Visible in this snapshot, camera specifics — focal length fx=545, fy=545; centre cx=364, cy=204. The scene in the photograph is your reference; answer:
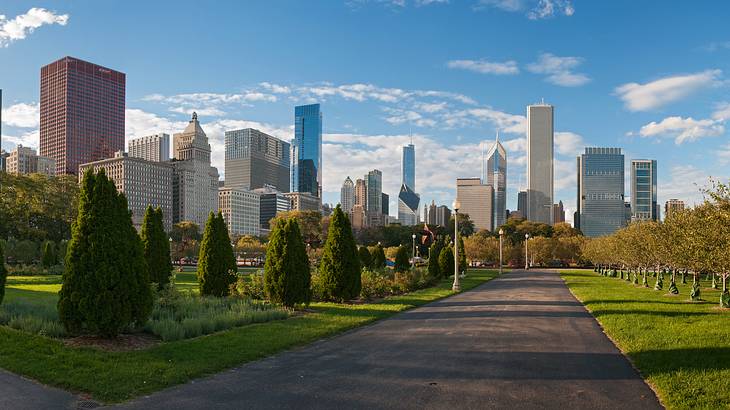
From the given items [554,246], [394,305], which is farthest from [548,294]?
[554,246]

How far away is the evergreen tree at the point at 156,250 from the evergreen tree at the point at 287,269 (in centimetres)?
653

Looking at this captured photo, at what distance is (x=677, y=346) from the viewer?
11969 mm

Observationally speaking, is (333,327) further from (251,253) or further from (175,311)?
(251,253)

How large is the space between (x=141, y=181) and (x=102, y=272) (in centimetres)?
18481

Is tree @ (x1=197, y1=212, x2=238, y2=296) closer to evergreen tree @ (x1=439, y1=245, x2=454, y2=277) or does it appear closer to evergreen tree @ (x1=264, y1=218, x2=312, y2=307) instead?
evergreen tree @ (x1=264, y1=218, x2=312, y2=307)

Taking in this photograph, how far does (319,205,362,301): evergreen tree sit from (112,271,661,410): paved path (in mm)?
7023

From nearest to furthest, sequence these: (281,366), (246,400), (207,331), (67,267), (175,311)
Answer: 1. (246,400)
2. (281,366)
3. (67,267)
4. (207,331)
5. (175,311)

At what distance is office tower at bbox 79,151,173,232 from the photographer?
582 feet

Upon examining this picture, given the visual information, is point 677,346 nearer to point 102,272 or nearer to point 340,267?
point 102,272

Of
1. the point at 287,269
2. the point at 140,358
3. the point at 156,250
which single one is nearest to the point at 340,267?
the point at 287,269

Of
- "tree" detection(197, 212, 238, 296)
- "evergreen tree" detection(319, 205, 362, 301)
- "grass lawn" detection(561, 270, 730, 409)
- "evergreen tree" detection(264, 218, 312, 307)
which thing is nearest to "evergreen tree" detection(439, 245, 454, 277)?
"evergreen tree" detection(319, 205, 362, 301)

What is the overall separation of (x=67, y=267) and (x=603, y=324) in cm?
1444

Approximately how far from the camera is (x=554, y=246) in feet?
286

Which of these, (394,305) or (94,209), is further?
(394,305)
